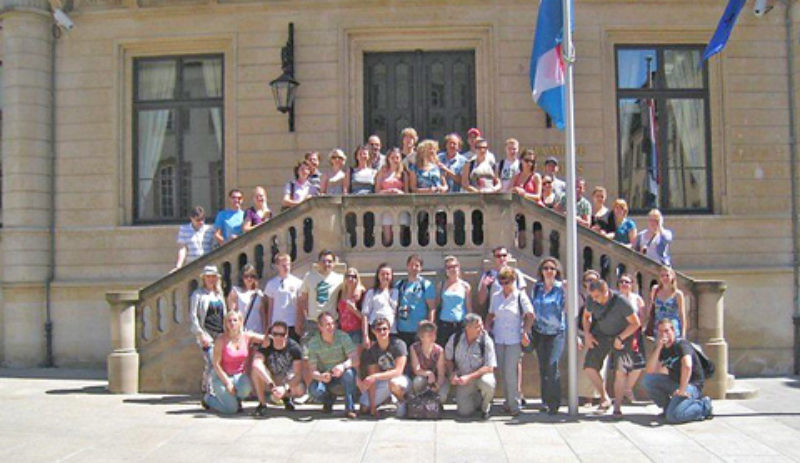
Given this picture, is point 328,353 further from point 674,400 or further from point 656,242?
point 656,242

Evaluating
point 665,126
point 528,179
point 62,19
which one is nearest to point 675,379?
point 528,179

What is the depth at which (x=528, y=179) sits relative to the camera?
434 inches

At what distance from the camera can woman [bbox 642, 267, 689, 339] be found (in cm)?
944

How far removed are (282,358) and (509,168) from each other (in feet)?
13.4

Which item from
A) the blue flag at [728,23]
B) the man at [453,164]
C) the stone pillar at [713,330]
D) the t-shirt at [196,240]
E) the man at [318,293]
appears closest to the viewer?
the man at [318,293]

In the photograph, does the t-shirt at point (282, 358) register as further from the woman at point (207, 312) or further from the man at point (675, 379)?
the man at point (675, 379)

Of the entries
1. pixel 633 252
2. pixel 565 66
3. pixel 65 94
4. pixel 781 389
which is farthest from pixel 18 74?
pixel 781 389

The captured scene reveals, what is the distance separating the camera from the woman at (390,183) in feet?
35.2

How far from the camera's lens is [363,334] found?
9.65 meters

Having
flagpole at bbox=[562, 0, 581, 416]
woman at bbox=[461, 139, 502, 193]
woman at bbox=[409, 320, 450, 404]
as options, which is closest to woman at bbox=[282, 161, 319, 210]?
woman at bbox=[461, 139, 502, 193]

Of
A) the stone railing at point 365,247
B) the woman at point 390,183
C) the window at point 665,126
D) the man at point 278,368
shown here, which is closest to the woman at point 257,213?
the stone railing at point 365,247

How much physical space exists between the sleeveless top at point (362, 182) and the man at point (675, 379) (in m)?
4.11

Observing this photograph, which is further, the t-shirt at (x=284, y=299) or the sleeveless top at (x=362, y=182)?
the sleeveless top at (x=362, y=182)

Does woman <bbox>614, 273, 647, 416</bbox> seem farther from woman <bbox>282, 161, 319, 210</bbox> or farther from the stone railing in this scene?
woman <bbox>282, 161, 319, 210</bbox>
